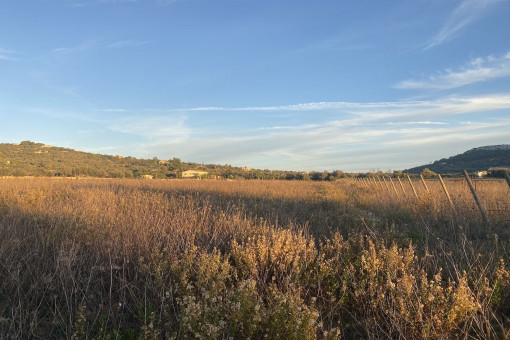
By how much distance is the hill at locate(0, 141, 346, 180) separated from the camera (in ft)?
135

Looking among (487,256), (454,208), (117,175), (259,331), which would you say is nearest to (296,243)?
(259,331)

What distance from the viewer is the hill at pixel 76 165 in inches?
1625

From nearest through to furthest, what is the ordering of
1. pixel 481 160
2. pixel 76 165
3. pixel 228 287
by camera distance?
pixel 228 287 < pixel 481 160 < pixel 76 165

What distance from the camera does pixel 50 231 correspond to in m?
4.97

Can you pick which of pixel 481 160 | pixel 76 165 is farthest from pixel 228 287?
pixel 76 165

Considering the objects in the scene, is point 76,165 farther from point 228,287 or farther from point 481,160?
point 481,160

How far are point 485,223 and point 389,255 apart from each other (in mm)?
5739

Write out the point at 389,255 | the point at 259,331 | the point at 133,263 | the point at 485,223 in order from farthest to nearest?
the point at 485,223 → the point at 133,263 → the point at 389,255 → the point at 259,331

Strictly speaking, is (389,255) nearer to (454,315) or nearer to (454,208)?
(454,315)

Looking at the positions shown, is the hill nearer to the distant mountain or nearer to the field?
the distant mountain

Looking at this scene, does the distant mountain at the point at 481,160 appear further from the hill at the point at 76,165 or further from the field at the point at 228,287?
the field at the point at 228,287

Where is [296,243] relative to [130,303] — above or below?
above

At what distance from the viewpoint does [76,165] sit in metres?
50.5

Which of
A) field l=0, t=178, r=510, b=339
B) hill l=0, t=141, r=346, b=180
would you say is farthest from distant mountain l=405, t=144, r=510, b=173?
field l=0, t=178, r=510, b=339
